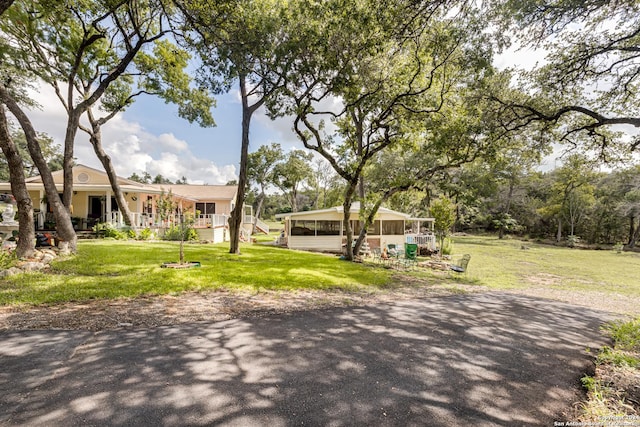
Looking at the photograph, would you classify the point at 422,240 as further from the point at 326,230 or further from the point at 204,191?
the point at 204,191

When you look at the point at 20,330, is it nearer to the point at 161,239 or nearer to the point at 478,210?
the point at 161,239

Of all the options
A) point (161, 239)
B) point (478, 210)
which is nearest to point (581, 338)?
point (161, 239)

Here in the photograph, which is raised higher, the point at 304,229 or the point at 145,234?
the point at 304,229

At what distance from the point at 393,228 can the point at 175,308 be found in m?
17.0

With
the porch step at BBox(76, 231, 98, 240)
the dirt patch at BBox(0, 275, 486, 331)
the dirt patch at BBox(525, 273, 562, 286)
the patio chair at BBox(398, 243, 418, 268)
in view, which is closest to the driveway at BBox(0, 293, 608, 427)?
the dirt patch at BBox(0, 275, 486, 331)

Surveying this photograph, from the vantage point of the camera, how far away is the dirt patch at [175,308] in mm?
4465

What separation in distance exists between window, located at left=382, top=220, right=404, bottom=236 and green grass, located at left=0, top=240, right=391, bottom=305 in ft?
30.8

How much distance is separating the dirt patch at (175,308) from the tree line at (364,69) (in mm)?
5028

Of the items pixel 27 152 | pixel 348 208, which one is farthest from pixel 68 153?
pixel 27 152

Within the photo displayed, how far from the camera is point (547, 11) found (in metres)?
6.27

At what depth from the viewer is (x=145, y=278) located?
289 inches

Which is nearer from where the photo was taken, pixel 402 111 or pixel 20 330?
pixel 20 330

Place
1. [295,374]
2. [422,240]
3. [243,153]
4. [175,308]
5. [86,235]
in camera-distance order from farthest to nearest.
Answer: [422,240] → [86,235] → [243,153] → [175,308] → [295,374]

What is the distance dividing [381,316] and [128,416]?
13.8 feet
